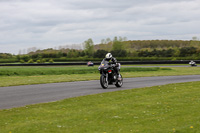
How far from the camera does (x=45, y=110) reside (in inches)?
421

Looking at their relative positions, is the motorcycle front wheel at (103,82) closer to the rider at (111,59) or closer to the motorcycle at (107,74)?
the motorcycle at (107,74)

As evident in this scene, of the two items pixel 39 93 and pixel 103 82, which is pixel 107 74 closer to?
pixel 103 82

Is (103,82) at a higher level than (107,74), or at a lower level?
lower

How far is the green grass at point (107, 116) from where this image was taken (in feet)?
25.8

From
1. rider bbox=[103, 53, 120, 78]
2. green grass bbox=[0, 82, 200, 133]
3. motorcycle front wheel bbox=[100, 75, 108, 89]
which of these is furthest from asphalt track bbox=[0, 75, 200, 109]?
green grass bbox=[0, 82, 200, 133]

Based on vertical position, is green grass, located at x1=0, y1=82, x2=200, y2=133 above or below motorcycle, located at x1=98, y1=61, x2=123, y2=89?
below

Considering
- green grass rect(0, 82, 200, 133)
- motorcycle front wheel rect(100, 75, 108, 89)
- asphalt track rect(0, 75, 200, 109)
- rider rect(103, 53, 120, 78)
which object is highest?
rider rect(103, 53, 120, 78)

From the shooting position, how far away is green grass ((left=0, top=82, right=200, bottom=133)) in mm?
7879

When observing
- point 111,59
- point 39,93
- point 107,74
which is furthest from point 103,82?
point 39,93

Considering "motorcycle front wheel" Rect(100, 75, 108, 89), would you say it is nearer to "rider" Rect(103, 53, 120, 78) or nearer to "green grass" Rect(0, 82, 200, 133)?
"rider" Rect(103, 53, 120, 78)

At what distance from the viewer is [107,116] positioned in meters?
9.53

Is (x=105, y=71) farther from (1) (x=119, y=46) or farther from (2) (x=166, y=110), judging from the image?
(1) (x=119, y=46)

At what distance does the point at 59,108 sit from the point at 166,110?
137 inches

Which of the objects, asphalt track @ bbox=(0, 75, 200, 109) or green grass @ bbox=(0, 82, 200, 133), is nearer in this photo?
green grass @ bbox=(0, 82, 200, 133)
